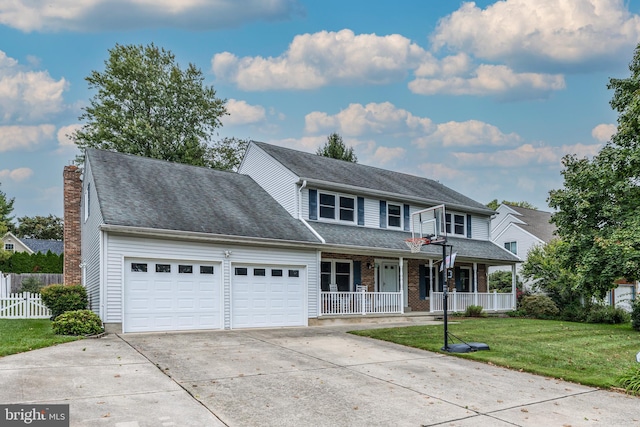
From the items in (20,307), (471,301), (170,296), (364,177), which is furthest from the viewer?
(471,301)

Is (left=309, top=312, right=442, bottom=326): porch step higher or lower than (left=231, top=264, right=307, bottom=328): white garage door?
lower

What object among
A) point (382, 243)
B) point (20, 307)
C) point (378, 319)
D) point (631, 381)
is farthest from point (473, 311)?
point (20, 307)

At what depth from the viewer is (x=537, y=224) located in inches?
1497

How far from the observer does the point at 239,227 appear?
51.6 ft

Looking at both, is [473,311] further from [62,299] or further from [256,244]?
[62,299]

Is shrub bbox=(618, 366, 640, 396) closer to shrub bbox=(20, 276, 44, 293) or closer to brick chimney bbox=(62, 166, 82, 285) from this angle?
brick chimney bbox=(62, 166, 82, 285)

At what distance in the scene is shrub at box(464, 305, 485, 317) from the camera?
21.2 meters

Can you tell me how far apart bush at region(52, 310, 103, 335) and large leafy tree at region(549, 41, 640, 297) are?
15167 mm

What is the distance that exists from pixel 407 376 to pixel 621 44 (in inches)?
679

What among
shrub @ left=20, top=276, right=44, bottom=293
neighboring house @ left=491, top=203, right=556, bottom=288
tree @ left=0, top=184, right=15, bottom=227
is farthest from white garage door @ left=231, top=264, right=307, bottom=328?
tree @ left=0, top=184, right=15, bottom=227

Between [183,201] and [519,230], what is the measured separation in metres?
27.5

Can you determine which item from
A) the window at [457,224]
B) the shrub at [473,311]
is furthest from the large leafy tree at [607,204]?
the window at [457,224]

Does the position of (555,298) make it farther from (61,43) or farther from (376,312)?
(61,43)

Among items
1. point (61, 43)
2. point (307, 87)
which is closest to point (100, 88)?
point (61, 43)
